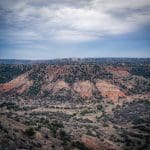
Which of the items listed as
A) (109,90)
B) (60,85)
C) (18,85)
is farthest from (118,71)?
A: (18,85)

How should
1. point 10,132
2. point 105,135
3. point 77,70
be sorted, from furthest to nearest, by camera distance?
1. point 77,70
2. point 105,135
3. point 10,132

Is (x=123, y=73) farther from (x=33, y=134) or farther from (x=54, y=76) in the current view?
(x=33, y=134)

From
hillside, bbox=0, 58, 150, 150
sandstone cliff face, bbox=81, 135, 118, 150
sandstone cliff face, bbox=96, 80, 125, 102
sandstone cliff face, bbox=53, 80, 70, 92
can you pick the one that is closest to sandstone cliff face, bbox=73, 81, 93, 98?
hillside, bbox=0, 58, 150, 150

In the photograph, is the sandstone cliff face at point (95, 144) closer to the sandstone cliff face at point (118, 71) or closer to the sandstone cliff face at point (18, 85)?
the sandstone cliff face at point (18, 85)

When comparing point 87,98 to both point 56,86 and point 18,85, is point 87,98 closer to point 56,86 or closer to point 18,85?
point 56,86

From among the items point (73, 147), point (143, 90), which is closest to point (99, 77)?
point (143, 90)

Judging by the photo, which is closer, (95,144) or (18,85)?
(95,144)

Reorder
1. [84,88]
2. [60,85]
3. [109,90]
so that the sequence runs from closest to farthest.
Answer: [109,90], [84,88], [60,85]
